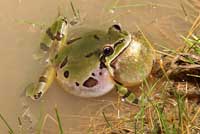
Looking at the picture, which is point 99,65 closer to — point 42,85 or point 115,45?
point 115,45

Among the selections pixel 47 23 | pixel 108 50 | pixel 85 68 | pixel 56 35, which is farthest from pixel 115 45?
pixel 47 23

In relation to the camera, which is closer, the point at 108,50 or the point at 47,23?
the point at 108,50

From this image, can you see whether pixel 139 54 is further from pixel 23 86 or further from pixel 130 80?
pixel 23 86

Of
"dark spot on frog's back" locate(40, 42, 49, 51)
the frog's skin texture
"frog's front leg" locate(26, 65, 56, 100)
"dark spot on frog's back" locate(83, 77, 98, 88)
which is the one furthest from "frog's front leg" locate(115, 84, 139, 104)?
"dark spot on frog's back" locate(40, 42, 49, 51)

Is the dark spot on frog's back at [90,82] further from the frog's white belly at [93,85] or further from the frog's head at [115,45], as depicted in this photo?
the frog's head at [115,45]

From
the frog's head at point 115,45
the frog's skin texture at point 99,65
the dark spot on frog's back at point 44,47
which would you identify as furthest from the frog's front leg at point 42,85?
the frog's head at point 115,45

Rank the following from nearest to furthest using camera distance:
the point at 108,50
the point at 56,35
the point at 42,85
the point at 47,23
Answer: the point at 108,50
the point at 42,85
the point at 56,35
the point at 47,23

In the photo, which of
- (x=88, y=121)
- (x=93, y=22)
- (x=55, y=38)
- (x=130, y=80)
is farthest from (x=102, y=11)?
(x=88, y=121)
